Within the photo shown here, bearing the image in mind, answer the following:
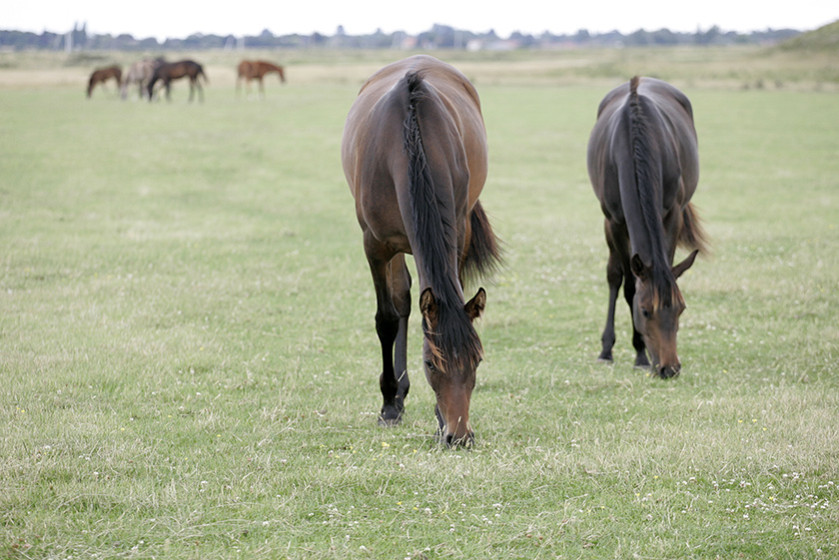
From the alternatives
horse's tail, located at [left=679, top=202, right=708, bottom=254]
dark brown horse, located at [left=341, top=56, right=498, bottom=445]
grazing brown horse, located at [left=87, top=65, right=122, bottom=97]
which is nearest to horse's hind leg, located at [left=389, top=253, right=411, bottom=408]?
dark brown horse, located at [left=341, top=56, right=498, bottom=445]

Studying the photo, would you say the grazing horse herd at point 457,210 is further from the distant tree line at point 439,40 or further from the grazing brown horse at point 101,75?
the distant tree line at point 439,40

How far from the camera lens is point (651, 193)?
648cm

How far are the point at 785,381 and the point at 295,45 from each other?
175888 millimetres

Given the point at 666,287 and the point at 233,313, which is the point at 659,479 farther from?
the point at 233,313

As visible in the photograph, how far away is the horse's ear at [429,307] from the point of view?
4355mm

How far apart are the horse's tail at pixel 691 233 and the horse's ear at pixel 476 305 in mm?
4208

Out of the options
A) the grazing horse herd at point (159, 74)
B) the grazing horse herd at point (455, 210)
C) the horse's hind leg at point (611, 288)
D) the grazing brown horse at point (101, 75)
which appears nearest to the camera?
the grazing horse herd at point (455, 210)

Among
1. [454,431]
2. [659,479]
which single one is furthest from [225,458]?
[659,479]

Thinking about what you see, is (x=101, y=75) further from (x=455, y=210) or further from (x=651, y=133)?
(x=455, y=210)

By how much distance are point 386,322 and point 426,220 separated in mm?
1230

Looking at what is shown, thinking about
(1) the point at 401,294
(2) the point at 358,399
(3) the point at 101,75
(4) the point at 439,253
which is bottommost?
(2) the point at 358,399

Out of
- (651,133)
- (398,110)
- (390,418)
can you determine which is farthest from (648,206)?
(390,418)

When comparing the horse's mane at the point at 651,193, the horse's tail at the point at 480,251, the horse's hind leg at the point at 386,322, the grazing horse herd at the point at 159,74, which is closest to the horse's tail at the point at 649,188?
the horse's mane at the point at 651,193

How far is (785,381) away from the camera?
653cm
